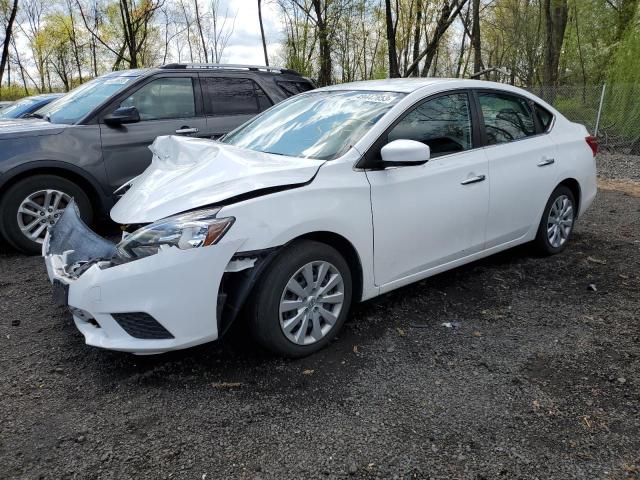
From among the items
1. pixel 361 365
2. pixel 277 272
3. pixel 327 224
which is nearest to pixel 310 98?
pixel 327 224

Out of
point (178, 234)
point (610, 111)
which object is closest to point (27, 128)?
point (178, 234)

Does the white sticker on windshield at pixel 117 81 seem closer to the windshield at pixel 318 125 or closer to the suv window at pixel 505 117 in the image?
the windshield at pixel 318 125

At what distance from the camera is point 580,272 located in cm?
447

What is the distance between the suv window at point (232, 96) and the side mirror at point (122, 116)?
1.01 meters

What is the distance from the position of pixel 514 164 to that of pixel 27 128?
4579mm

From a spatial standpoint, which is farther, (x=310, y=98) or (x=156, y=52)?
(x=156, y=52)

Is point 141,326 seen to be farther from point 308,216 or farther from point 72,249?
point 308,216

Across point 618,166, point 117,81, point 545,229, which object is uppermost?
point 117,81

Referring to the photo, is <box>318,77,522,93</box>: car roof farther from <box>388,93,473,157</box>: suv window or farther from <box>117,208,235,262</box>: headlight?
<box>117,208,235,262</box>: headlight

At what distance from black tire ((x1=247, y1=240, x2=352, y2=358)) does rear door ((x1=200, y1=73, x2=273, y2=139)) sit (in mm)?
3559

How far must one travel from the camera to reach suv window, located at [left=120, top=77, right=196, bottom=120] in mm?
5715

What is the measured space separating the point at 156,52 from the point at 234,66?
3184cm

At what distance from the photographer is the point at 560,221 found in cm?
484

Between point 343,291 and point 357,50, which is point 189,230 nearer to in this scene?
point 343,291
